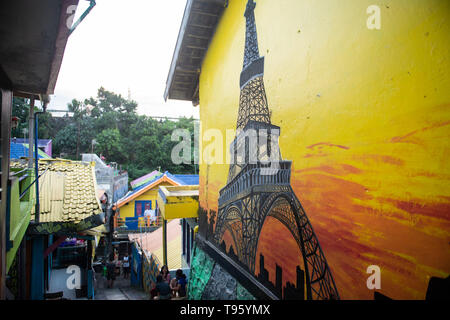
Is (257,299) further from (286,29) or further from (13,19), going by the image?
(13,19)

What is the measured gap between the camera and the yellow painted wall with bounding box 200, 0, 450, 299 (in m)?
1.79

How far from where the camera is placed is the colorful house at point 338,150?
6.02 feet

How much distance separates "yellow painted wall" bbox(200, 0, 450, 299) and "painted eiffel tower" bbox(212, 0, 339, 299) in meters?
0.18

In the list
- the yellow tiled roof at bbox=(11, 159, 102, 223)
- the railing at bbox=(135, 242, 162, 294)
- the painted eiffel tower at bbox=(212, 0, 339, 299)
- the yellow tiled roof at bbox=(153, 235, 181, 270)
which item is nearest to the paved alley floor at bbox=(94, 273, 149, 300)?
the railing at bbox=(135, 242, 162, 294)

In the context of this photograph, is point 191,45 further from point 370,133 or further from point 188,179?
point 188,179

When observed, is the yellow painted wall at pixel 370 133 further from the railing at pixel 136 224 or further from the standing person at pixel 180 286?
the railing at pixel 136 224

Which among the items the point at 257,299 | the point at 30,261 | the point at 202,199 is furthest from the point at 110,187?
the point at 257,299

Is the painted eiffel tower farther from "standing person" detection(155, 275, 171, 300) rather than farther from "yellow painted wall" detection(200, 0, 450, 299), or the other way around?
"standing person" detection(155, 275, 171, 300)

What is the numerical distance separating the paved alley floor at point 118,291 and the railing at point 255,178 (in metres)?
8.48

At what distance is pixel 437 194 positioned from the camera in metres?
1.75

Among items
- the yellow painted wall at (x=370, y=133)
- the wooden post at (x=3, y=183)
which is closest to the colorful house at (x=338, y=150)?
the yellow painted wall at (x=370, y=133)

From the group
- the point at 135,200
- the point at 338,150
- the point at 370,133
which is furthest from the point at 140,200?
the point at 370,133

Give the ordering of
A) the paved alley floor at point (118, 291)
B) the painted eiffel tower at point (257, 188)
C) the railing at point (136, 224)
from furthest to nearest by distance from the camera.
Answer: the railing at point (136, 224), the paved alley floor at point (118, 291), the painted eiffel tower at point (257, 188)

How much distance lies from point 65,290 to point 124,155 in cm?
2396
